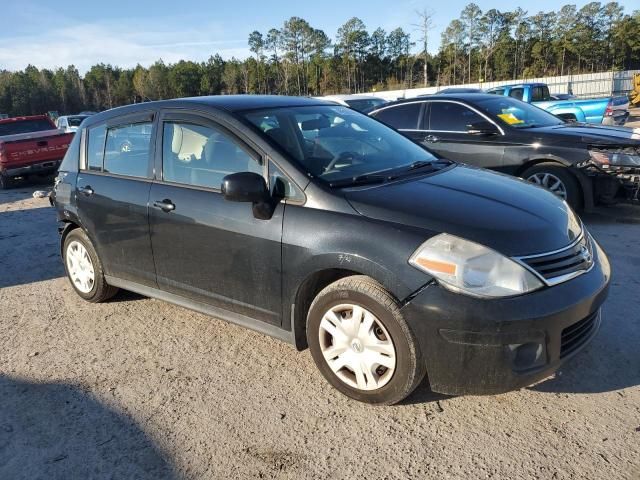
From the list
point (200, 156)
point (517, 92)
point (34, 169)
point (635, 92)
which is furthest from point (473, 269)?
point (635, 92)

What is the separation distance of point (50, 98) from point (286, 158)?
87.9m

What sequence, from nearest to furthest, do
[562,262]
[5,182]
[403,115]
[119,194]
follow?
[562,262]
[119,194]
[403,115]
[5,182]

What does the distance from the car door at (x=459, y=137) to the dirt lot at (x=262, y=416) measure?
3.06 m

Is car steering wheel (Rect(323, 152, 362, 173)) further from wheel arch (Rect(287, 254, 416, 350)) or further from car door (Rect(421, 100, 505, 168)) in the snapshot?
Answer: car door (Rect(421, 100, 505, 168))

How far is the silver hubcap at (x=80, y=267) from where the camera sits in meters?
4.61

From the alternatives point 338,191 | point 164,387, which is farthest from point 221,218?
point 164,387

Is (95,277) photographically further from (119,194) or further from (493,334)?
(493,334)

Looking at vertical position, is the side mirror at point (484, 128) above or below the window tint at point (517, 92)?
below

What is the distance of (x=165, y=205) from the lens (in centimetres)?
369

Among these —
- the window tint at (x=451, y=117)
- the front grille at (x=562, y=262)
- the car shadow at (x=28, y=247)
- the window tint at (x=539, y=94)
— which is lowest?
the car shadow at (x=28, y=247)

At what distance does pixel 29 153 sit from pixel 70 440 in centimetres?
1139

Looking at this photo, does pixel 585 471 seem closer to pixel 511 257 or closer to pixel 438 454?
pixel 438 454

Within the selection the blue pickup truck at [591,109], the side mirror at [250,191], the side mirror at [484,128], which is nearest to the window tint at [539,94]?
the blue pickup truck at [591,109]

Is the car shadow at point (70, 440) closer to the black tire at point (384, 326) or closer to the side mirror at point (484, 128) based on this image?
the black tire at point (384, 326)
